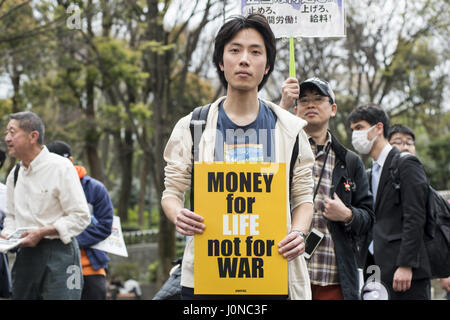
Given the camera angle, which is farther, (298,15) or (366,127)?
Answer: (366,127)

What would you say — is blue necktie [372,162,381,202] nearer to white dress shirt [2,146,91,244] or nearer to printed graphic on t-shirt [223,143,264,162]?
white dress shirt [2,146,91,244]

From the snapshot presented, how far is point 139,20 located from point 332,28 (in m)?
9.46

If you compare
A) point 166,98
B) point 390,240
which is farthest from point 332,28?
point 166,98

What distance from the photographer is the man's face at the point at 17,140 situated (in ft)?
16.4

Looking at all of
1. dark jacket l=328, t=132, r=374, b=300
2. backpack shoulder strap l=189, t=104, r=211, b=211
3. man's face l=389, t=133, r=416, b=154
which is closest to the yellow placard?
backpack shoulder strap l=189, t=104, r=211, b=211

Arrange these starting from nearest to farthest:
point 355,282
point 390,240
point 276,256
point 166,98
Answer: point 276,256
point 355,282
point 390,240
point 166,98

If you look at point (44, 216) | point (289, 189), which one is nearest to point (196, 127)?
point (289, 189)

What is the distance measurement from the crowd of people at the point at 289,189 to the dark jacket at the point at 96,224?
0.01 meters

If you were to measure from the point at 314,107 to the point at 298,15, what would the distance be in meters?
0.77

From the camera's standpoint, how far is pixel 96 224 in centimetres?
599

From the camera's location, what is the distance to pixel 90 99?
58.7ft

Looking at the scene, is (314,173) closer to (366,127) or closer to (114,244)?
(366,127)

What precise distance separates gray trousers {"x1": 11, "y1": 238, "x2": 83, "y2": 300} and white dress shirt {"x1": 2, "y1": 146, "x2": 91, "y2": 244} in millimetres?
133

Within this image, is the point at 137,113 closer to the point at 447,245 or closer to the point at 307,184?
the point at 447,245
